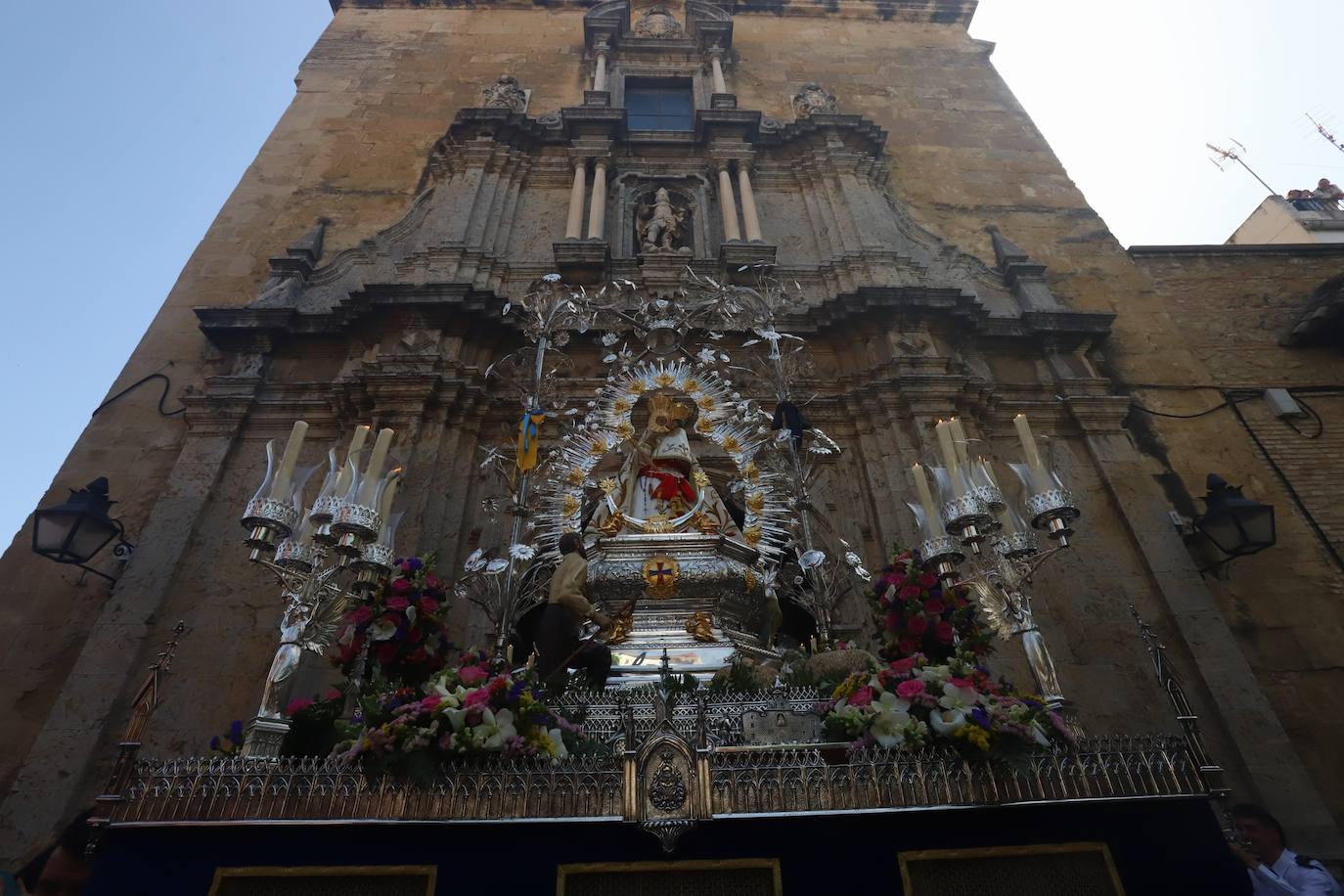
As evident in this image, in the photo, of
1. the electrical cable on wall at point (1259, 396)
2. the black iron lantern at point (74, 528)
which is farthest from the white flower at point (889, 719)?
the electrical cable on wall at point (1259, 396)

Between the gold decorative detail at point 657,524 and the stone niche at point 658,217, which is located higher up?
the stone niche at point 658,217

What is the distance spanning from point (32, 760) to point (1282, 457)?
12373 mm

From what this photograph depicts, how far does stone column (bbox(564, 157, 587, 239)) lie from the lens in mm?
10211

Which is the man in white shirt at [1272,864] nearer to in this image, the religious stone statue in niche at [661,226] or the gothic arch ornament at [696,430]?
the gothic arch ornament at [696,430]

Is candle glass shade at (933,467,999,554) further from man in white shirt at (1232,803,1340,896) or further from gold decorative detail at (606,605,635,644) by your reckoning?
gold decorative detail at (606,605,635,644)

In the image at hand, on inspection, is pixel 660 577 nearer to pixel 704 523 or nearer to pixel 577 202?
pixel 704 523

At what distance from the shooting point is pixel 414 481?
743 centimetres

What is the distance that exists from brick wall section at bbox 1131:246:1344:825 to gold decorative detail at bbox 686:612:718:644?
5285mm

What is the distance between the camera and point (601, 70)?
13180 millimetres

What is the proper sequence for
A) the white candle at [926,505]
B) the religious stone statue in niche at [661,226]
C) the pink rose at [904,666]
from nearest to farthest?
the pink rose at [904,666], the white candle at [926,505], the religious stone statue in niche at [661,226]

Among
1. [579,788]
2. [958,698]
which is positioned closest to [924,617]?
[958,698]

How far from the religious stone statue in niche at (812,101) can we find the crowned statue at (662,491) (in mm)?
7542

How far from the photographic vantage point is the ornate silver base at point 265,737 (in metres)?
4.20

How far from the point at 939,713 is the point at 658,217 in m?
8.37
